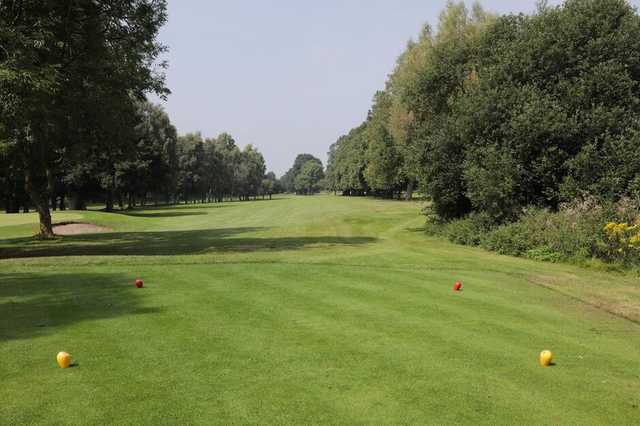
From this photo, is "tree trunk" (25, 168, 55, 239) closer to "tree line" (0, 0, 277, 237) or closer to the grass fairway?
"tree line" (0, 0, 277, 237)

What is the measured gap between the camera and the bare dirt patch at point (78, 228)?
43188 mm

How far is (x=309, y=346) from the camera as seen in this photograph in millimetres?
Result: 8055

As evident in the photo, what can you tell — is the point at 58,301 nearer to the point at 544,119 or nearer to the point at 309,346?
the point at 309,346

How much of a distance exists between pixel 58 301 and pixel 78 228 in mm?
37369

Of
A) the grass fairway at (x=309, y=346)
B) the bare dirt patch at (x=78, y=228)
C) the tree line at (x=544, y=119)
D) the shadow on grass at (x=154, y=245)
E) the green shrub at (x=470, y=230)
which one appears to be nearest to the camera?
the grass fairway at (x=309, y=346)

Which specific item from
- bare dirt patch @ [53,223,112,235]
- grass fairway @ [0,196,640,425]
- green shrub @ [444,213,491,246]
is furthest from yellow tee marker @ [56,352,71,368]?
bare dirt patch @ [53,223,112,235]

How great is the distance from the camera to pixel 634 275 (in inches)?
741

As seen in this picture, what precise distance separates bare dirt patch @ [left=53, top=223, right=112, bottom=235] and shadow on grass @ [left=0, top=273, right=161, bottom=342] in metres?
32.1

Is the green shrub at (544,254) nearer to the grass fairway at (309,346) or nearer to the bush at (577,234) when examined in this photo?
the bush at (577,234)

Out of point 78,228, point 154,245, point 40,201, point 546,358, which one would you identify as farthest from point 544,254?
point 78,228

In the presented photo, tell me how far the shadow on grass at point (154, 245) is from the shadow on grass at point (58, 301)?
1222 centimetres

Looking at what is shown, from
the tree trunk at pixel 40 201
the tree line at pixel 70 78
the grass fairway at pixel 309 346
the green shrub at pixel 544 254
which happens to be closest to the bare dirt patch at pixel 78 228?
the tree line at pixel 70 78

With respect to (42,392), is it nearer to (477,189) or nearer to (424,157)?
(477,189)

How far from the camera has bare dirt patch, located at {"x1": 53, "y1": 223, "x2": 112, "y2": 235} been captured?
142 ft
